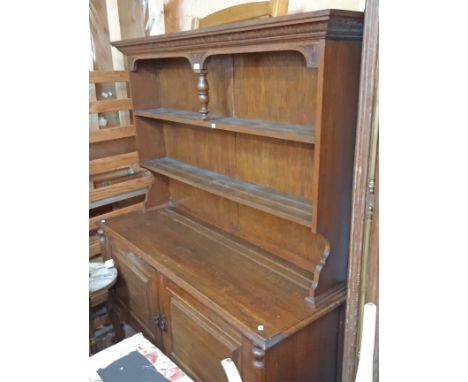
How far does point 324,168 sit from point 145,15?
1690 millimetres

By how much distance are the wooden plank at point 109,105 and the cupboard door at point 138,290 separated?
2.54 ft

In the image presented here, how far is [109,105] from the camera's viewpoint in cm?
222

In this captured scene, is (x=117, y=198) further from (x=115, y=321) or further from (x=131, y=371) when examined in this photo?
(x=131, y=371)

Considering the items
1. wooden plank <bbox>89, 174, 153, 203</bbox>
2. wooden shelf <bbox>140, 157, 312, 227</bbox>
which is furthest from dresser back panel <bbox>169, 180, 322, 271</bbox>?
wooden plank <bbox>89, 174, 153, 203</bbox>

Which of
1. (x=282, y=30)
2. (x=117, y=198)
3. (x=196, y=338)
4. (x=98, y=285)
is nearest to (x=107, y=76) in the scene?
(x=117, y=198)

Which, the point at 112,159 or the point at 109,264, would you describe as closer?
the point at 109,264

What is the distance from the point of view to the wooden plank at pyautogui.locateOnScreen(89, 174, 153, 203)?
90.4 inches

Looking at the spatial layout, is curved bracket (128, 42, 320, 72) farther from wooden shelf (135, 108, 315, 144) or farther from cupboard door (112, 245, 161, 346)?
cupboard door (112, 245, 161, 346)

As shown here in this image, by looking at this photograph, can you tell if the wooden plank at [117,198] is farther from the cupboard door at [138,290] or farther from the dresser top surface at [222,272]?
the cupboard door at [138,290]

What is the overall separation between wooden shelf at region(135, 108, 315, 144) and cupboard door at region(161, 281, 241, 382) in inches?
26.2

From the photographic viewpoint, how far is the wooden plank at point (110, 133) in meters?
2.25

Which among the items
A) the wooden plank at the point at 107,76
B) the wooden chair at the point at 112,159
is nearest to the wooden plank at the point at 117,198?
the wooden chair at the point at 112,159

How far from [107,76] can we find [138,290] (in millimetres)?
1193
